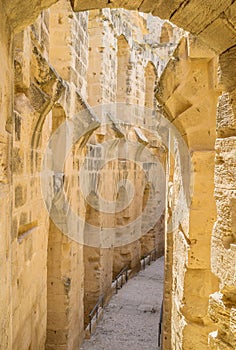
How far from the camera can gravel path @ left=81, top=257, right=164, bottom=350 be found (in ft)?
24.6

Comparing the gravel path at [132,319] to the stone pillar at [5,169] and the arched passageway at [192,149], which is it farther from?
the stone pillar at [5,169]

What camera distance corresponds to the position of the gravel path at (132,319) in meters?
7.49

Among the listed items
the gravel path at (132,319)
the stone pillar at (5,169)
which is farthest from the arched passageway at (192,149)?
the gravel path at (132,319)

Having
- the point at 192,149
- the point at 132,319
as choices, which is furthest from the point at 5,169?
the point at 132,319

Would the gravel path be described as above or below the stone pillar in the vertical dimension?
below

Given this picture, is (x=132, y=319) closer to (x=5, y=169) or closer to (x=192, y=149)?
(x=192, y=149)

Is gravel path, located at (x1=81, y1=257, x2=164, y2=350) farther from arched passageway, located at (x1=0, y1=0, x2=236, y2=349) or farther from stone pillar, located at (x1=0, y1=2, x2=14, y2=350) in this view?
stone pillar, located at (x1=0, y1=2, x2=14, y2=350)

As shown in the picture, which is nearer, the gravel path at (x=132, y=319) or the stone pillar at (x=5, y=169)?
the stone pillar at (x=5, y=169)

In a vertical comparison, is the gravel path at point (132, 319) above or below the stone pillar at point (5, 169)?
below

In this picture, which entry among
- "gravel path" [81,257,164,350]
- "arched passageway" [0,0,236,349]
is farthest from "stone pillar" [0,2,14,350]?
"gravel path" [81,257,164,350]

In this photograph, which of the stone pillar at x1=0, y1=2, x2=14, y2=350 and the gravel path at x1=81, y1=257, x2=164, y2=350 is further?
the gravel path at x1=81, y1=257, x2=164, y2=350

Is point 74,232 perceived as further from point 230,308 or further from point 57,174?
point 230,308

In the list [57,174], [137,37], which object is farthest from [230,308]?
[137,37]

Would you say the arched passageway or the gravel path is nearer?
the arched passageway
